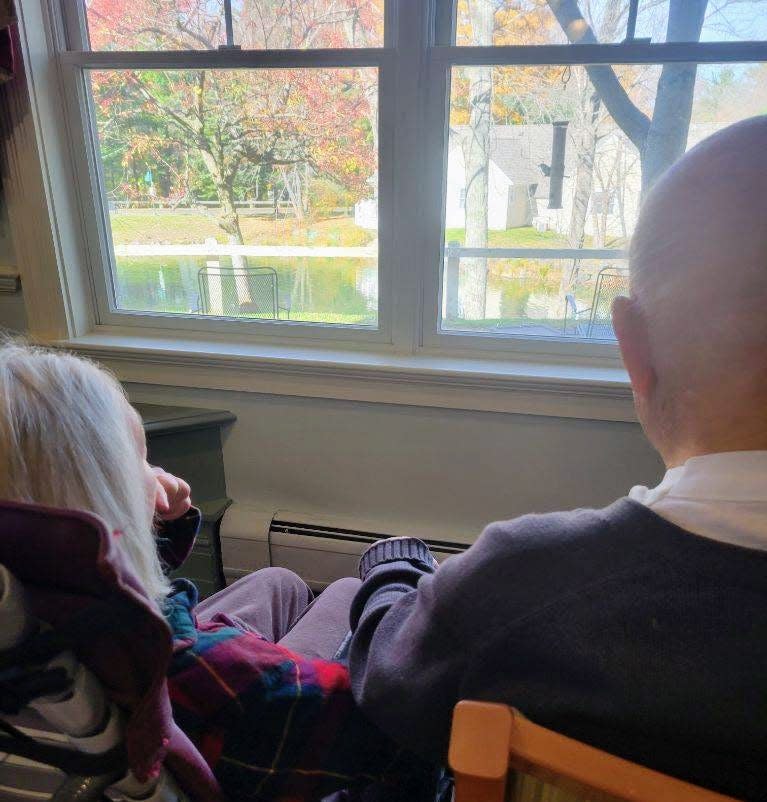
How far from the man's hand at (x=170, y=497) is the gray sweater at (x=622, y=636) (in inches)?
16.8

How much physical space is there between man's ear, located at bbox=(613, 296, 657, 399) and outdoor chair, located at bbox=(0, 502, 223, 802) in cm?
44

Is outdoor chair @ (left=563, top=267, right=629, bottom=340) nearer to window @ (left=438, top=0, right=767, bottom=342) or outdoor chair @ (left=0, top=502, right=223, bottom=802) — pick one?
window @ (left=438, top=0, right=767, bottom=342)

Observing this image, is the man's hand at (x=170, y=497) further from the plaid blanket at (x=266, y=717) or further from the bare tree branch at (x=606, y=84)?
the bare tree branch at (x=606, y=84)

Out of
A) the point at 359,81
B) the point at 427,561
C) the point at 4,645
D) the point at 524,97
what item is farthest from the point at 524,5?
the point at 4,645

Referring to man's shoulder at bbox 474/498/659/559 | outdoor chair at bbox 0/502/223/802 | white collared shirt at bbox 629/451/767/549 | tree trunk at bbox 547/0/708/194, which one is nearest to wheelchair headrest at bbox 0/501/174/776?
outdoor chair at bbox 0/502/223/802

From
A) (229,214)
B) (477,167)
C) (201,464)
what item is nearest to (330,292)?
(229,214)

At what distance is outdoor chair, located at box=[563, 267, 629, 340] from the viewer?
1.40 meters

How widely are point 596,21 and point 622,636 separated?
125cm

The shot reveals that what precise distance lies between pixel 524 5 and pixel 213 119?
2.43 ft

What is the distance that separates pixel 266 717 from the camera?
0.66 meters

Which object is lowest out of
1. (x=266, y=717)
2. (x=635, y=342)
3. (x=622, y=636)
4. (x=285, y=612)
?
(x=285, y=612)

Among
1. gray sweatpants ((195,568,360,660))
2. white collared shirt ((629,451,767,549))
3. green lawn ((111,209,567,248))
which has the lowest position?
gray sweatpants ((195,568,360,660))

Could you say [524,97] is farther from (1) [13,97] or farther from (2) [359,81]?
(1) [13,97]

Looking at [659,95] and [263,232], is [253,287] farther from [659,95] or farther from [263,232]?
[659,95]
